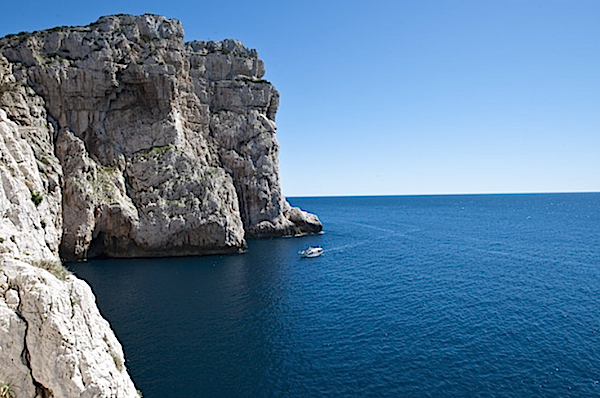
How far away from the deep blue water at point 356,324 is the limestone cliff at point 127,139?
5.40 metres

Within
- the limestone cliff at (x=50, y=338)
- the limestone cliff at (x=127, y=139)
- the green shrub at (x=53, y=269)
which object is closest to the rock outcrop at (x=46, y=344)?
the limestone cliff at (x=50, y=338)

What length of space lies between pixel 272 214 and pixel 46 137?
146ft

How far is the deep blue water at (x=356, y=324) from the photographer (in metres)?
26.9

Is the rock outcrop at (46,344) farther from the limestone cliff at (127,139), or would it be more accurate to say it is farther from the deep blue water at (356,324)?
the limestone cliff at (127,139)

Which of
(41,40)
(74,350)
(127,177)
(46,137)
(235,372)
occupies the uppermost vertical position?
(41,40)

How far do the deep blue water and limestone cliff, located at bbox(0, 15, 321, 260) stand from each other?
5398 millimetres

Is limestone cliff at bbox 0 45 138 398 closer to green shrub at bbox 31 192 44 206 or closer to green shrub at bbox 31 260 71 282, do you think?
green shrub at bbox 31 260 71 282

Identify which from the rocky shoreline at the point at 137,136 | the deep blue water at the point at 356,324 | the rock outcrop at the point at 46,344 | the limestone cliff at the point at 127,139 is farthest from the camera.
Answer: the limestone cliff at the point at 127,139

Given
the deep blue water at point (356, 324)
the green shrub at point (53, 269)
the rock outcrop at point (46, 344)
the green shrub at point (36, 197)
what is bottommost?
the deep blue water at point (356, 324)

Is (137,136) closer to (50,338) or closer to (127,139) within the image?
(127,139)

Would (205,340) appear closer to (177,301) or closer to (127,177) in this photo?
(177,301)

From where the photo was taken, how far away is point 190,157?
71.2 metres

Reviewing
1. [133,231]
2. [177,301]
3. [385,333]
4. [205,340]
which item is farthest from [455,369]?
[133,231]

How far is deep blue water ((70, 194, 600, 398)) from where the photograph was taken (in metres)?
26.9
